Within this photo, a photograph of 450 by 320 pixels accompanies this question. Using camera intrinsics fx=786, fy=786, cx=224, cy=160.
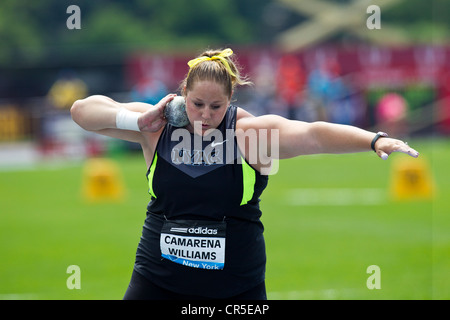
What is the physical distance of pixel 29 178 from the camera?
19.5m

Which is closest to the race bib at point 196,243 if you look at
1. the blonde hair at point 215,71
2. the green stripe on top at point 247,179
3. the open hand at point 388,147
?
the green stripe on top at point 247,179

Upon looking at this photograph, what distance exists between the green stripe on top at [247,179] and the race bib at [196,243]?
204 millimetres

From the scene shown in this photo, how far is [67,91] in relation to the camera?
29766 mm

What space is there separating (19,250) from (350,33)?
40.7 m

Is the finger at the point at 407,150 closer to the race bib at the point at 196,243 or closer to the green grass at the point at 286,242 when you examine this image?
the race bib at the point at 196,243

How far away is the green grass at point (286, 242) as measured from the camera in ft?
26.0

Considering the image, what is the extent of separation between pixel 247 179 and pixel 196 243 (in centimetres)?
45

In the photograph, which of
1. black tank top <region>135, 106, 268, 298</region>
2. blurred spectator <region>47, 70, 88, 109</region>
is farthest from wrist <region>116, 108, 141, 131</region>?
blurred spectator <region>47, 70, 88, 109</region>

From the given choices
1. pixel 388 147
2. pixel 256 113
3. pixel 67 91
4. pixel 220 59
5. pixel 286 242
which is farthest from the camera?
pixel 67 91

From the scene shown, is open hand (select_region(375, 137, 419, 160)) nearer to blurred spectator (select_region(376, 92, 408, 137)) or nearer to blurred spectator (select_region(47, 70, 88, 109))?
blurred spectator (select_region(376, 92, 408, 137))

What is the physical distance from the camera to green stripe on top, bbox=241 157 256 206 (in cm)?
426

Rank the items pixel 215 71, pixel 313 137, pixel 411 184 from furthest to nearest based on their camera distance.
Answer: pixel 411 184 < pixel 215 71 < pixel 313 137

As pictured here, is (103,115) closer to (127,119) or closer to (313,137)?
(127,119)

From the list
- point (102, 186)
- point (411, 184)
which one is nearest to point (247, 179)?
point (411, 184)
